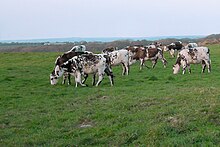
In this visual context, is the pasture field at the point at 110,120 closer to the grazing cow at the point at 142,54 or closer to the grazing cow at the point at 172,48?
the grazing cow at the point at 142,54

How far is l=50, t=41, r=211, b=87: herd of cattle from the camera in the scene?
18469 mm

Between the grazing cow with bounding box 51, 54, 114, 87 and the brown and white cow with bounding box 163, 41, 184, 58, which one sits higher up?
the grazing cow with bounding box 51, 54, 114, 87

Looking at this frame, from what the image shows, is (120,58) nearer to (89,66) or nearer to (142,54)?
(142,54)

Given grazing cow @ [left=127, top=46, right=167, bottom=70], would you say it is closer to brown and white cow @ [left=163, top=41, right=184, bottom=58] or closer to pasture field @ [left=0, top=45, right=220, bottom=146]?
brown and white cow @ [left=163, top=41, right=184, bottom=58]

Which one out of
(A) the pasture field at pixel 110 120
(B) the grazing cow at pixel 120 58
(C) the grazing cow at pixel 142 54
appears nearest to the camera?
(A) the pasture field at pixel 110 120

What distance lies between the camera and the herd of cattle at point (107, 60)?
18.5 m

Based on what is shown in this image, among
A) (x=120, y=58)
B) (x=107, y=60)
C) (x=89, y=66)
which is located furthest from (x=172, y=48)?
(x=89, y=66)

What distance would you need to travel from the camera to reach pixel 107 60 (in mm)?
18828

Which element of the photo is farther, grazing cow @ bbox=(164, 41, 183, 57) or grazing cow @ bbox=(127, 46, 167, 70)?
grazing cow @ bbox=(164, 41, 183, 57)

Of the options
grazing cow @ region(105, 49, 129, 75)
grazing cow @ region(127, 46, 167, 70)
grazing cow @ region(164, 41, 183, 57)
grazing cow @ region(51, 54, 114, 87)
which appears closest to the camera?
grazing cow @ region(51, 54, 114, 87)

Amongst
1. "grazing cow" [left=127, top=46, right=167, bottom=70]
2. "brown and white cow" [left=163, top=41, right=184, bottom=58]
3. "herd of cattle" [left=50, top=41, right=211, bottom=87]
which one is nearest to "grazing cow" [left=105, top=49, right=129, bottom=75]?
"herd of cattle" [left=50, top=41, right=211, bottom=87]

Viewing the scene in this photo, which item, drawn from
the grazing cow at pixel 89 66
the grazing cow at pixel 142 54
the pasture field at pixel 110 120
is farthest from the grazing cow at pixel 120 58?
the pasture field at pixel 110 120

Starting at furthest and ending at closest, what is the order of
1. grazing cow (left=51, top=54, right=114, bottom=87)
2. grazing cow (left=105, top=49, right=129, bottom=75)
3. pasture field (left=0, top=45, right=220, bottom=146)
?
1. grazing cow (left=105, top=49, right=129, bottom=75)
2. grazing cow (left=51, top=54, right=114, bottom=87)
3. pasture field (left=0, top=45, right=220, bottom=146)

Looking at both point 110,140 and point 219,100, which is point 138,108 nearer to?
point 219,100
